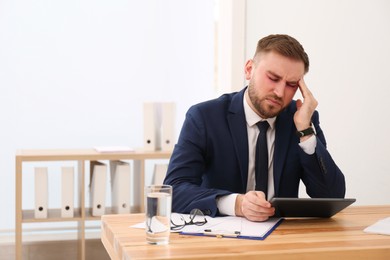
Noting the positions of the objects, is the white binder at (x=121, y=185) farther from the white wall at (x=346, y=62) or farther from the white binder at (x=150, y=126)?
the white wall at (x=346, y=62)

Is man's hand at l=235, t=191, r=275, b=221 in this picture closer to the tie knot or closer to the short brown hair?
the tie knot

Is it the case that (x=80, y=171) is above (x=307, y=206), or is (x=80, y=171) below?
below

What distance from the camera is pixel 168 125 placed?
13.6ft

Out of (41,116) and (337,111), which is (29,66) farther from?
(337,111)

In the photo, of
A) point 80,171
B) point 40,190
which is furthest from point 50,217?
point 80,171

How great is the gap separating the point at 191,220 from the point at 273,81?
694mm

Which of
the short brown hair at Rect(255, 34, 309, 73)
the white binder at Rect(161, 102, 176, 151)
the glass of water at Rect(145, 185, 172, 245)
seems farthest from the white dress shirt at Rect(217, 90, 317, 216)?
the white binder at Rect(161, 102, 176, 151)

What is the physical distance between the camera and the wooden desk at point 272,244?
1715 mm

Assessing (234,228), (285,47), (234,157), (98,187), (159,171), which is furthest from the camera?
(159,171)

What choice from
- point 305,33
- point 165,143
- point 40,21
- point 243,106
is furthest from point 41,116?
point 243,106

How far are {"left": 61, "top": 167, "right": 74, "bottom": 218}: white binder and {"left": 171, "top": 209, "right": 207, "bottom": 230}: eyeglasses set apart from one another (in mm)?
1917

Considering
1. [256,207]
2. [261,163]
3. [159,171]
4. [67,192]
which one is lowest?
[67,192]

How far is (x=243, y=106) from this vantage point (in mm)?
2609

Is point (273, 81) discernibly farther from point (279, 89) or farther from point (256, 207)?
point (256, 207)
